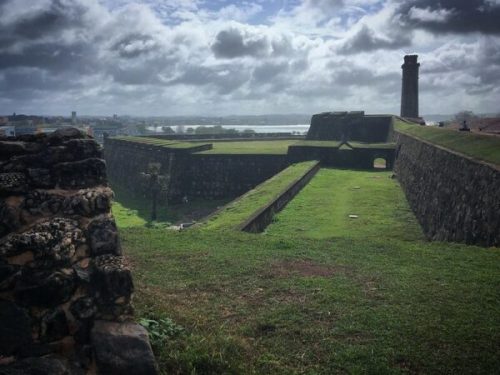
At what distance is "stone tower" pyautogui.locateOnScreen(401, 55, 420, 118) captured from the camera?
43500 millimetres

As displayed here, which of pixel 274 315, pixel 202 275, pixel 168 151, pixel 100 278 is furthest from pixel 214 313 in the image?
pixel 168 151

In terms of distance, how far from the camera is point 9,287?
2.89 m

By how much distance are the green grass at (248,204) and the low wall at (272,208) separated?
18 centimetres

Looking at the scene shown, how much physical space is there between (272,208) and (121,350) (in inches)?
407

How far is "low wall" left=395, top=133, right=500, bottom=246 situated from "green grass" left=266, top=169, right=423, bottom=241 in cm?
60

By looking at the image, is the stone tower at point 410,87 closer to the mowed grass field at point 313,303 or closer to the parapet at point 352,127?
the parapet at point 352,127

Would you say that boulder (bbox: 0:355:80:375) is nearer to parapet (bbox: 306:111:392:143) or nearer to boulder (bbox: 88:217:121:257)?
boulder (bbox: 88:217:121:257)

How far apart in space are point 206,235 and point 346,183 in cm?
1238

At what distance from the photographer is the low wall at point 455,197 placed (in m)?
8.50

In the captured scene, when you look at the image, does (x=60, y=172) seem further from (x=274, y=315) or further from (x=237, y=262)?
(x=237, y=262)

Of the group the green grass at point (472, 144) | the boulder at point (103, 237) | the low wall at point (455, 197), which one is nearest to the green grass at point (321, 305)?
A: the boulder at point (103, 237)

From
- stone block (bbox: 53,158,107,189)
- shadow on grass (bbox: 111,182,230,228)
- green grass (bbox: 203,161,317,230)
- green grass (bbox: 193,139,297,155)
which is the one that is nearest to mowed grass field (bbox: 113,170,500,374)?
stone block (bbox: 53,158,107,189)

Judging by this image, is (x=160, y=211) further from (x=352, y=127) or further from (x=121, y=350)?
(x=121, y=350)

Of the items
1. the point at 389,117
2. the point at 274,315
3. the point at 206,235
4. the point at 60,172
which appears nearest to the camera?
the point at 60,172
